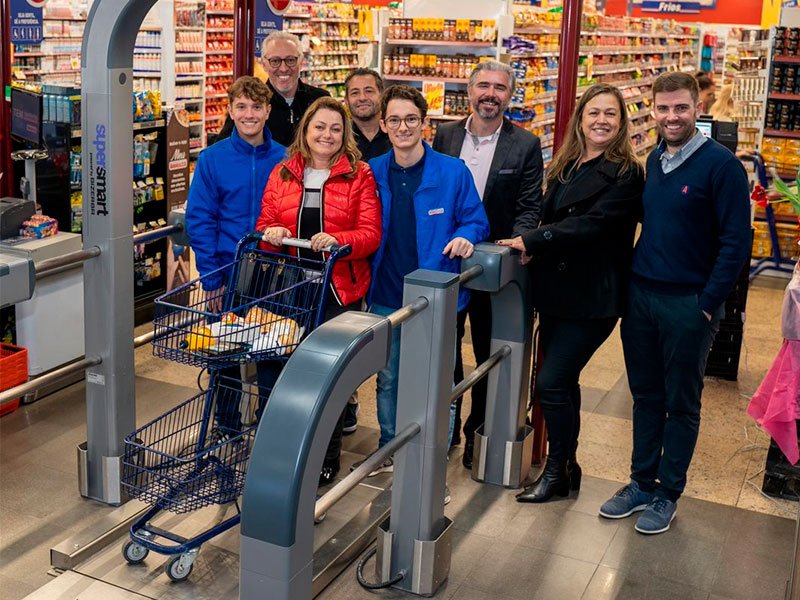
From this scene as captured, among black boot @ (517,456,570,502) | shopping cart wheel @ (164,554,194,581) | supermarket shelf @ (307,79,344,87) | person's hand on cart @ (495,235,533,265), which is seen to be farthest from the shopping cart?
supermarket shelf @ (307,79,344,87)

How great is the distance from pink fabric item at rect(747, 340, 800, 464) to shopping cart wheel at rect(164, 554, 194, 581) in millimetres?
2344

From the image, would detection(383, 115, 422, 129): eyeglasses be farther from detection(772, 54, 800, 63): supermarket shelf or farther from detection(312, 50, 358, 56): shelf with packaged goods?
detection(312, 50, 358, 56): shelf with packaged goods

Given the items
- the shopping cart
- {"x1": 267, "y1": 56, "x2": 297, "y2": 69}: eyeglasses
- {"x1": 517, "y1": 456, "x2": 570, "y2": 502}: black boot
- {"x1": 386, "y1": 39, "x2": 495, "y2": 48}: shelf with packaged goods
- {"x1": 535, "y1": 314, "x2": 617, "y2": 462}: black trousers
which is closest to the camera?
the shopping cart

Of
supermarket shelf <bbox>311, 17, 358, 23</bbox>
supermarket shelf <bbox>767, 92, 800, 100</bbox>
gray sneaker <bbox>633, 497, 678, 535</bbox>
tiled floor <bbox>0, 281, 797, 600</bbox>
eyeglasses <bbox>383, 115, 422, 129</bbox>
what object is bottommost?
tiled floor <bbox>0, 281, 797, 600</bbox>

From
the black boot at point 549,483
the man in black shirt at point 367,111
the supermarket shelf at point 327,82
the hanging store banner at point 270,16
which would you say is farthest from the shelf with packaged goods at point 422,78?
the black boot at point 549,483

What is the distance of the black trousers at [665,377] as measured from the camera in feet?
12.1

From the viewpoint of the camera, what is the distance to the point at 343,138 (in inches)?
151

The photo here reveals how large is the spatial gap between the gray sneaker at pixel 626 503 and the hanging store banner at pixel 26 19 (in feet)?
20.7

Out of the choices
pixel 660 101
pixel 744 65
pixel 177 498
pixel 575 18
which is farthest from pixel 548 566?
pixel 744 65

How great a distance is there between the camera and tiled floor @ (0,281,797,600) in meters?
3.53

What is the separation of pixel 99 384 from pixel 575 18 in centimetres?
247

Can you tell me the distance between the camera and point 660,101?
11.9 ft

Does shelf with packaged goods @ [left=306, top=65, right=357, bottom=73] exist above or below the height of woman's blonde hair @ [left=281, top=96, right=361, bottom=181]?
above

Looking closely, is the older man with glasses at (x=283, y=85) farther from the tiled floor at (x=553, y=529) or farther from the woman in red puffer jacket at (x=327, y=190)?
the tiled floor at (x=553, y=529)
